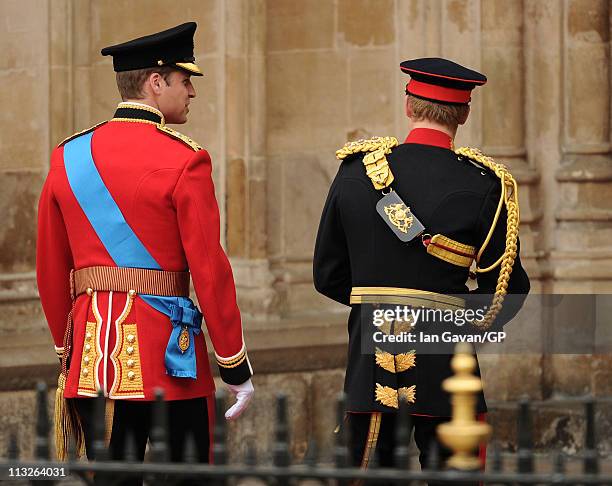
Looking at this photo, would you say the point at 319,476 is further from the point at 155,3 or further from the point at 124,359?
the point at 155,3

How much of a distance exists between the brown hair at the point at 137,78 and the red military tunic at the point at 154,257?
0.21 feet

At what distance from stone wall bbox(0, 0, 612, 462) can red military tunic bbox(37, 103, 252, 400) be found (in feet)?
10.1

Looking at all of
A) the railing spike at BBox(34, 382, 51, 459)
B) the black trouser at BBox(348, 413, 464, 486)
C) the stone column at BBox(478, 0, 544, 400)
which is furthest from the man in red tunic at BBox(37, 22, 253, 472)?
the stone column at BBox(478, 0, 544, 400)

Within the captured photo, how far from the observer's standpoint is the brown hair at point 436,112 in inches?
198

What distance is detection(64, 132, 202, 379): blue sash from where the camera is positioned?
498 centimetres

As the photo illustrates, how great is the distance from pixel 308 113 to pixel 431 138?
3.64 metres

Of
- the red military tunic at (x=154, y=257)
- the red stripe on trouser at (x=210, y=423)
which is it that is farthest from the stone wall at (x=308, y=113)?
the red military tunic at (x=154, y=257)

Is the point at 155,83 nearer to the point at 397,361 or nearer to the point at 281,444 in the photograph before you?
the point at 397,361

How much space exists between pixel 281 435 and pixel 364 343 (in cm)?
155

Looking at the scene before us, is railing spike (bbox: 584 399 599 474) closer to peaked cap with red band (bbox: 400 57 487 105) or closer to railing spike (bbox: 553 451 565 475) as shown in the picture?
railing spike (bbox: 553 451 565 475)

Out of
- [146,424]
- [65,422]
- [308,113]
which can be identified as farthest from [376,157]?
[308,113]

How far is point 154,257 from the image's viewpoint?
16.3 ft

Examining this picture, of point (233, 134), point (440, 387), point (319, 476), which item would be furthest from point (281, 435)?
point (233, 134)

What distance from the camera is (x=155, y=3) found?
8.52 m
